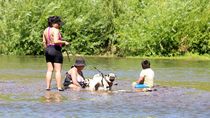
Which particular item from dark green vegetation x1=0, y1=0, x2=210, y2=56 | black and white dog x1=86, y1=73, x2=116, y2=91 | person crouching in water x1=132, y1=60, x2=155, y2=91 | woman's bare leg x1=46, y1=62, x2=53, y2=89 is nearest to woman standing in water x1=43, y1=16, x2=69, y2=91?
woman's bare leg x1=46, y1=62, x2=53, y2=89

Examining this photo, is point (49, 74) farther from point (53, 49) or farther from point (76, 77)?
point (76, 77)

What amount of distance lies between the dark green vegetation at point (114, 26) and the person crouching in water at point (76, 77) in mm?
25689

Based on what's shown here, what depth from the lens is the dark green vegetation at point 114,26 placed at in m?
44.1

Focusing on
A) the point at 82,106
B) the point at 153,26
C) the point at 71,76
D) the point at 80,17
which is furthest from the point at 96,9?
the point at 82,106

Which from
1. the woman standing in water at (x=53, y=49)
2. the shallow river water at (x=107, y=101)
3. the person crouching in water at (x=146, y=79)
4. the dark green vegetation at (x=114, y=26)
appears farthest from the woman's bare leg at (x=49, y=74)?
the dark green vegetation at (x=114, y=26)

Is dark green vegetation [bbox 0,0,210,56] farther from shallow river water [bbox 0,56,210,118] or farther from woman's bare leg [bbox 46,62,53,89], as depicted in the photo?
woman's bare leg [bbox 46,62,53,89]

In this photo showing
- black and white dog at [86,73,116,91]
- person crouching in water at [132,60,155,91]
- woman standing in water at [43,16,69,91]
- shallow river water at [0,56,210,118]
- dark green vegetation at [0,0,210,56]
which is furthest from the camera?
dark green vegetation at [0,0,210,56]

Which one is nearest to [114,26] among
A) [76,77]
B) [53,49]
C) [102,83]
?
[76,77]

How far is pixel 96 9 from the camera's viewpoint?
47.6m

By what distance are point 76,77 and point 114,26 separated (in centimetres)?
2891

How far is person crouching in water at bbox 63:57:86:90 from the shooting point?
18156 millimetres

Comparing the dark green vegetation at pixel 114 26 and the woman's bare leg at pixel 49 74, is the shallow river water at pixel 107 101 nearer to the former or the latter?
the woman's bare leg at pixel 49 74

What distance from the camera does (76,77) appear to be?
18.4 metres

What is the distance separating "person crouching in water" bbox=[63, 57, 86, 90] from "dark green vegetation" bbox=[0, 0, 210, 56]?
25.7 meters
